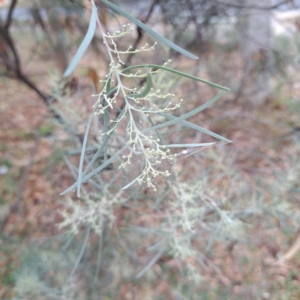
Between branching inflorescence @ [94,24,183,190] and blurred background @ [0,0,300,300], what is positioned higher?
branching inflorescence @ [94,24,183,190]

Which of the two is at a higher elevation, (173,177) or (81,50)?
(81,50)

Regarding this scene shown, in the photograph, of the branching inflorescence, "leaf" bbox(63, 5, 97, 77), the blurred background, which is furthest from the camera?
the blurred background

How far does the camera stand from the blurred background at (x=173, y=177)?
1.42m

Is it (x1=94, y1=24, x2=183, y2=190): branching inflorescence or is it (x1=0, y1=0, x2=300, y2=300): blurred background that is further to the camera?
(x1=0, y1=0, x2=300, y2=300): blurred background

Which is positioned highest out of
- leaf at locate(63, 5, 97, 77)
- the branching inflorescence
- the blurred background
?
leaf at locate(63, 5, 97, 77)

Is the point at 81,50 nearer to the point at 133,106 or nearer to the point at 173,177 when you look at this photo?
the point at 133,106

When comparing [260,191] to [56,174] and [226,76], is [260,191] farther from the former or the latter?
[226,76]

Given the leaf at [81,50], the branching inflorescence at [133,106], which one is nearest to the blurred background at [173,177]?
the branching inflorescence at [133,106]

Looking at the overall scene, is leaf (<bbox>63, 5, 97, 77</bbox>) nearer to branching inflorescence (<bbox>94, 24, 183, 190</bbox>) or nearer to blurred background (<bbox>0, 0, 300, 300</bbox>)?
branching inflorescence (<bbox>94, 24, 183, 190</bbox>)

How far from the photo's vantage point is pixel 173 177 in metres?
1.14

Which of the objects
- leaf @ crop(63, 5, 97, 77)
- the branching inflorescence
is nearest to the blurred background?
the branching inflorescence

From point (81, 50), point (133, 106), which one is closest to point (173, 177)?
point (133, 106)

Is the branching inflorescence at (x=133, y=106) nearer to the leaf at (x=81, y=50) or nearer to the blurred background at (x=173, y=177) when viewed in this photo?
the leaf at (x=81, y=50)

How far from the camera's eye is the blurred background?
1424 millimetres
